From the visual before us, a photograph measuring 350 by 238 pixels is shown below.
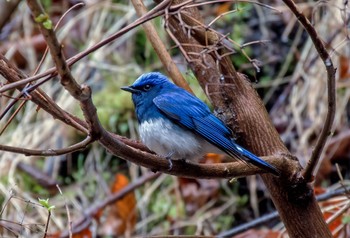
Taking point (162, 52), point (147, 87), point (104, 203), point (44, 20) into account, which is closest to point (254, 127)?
point (162, 52)

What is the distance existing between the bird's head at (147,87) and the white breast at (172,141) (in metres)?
0.22

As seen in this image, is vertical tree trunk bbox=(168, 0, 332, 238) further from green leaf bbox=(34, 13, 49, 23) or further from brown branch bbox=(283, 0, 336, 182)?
green leaf bbox=(34, 13, 49, 23)

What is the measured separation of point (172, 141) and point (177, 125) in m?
0.15

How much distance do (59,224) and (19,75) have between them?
2962mm

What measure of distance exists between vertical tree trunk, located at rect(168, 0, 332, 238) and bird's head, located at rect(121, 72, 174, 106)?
1.56 feet

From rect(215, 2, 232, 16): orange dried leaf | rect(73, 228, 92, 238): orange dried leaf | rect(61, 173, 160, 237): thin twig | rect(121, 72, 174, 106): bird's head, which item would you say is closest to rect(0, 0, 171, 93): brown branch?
rect(121, 72, 174, 106): bird's head

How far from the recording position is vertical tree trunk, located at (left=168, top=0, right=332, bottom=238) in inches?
Answer: 101

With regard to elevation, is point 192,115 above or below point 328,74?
below

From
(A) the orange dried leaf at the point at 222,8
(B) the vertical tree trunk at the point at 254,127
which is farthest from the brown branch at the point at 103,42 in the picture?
(A) the orange dried leaf at the point at 222,8

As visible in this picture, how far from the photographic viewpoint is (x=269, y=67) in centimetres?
593

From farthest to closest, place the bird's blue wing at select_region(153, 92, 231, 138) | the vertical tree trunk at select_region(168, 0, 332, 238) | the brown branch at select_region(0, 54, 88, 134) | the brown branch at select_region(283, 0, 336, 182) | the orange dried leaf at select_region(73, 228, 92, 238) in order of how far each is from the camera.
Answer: the orange dried leaf at select_region(73, 228, 92, 238), the bird's blue wing at select_region(153, 92, 231, 138), the vertical tree trunk at select_region(168, 0, 332, 238), the brown branch at select_region(283, 0, 336, 182), the brown branch at select_region(0, 54, 88, 134)

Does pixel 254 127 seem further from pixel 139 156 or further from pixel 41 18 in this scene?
pixel 41 18

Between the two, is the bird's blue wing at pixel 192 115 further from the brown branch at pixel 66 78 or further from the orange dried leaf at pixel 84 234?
the orange dried leaf at pixel 84 234

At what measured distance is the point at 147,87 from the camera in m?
3.38
